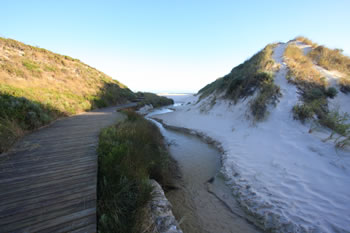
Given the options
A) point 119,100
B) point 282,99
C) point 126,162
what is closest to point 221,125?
point 282,99

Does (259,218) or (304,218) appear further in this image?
(259,218)

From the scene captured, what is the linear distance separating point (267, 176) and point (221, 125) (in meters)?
4.97

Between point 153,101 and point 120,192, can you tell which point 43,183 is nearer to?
point 120,192

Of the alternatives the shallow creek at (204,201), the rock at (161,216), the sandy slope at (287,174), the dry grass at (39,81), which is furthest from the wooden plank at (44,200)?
the dry grass at (39,81)

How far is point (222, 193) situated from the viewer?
3611 mm

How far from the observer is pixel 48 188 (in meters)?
2.26

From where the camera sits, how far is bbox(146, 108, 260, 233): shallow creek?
2709mm

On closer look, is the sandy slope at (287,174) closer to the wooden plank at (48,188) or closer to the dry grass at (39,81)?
the wooden plank at (48,188)

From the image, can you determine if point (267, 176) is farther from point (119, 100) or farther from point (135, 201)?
point (119, 100)

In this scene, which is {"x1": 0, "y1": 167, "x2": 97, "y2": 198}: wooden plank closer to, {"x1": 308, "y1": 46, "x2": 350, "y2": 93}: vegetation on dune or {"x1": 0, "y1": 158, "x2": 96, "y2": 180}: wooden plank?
{"x1": 0, "y1": 158, "x2": 96, "y2": 180}: wooden plank

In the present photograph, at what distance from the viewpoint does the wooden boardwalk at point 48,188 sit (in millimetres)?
1683

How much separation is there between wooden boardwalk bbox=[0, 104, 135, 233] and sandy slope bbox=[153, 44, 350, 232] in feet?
11.5

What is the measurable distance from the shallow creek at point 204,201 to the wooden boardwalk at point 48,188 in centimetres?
174

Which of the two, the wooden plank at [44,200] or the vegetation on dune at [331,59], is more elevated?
the vegetation on dune at [331,59]
